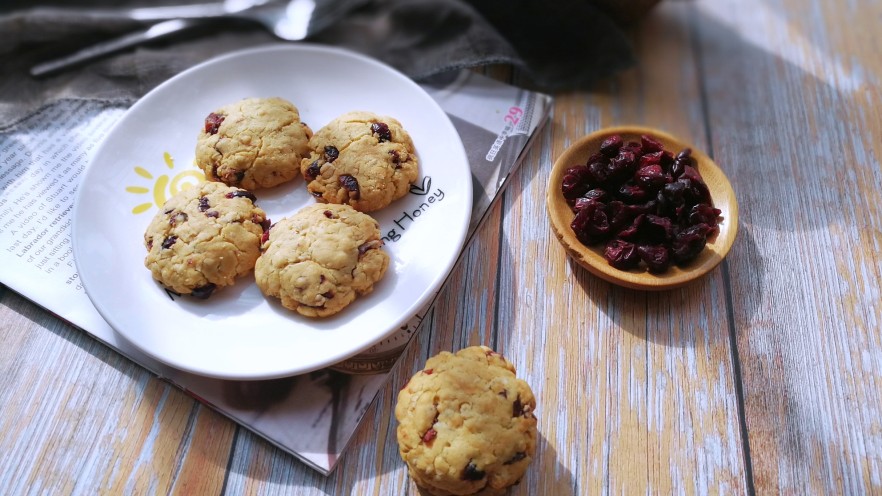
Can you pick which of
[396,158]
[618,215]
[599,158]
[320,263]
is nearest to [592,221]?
[618,215]

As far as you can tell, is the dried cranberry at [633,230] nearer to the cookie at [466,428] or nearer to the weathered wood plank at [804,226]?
the weathered wood plank at [804,226]

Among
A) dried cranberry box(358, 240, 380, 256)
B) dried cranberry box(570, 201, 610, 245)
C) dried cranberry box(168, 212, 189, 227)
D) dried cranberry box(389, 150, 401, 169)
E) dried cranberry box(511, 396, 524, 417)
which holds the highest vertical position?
dried cranberry box(389, 150, 401, 169)

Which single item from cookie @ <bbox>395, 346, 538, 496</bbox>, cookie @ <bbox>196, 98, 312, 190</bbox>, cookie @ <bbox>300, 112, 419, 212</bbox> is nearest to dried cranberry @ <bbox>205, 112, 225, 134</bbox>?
cookie @ <bbox>196, 98, 312, 190</bbox>

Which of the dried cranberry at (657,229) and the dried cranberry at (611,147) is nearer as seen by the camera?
the dried cranberry at (657,229)

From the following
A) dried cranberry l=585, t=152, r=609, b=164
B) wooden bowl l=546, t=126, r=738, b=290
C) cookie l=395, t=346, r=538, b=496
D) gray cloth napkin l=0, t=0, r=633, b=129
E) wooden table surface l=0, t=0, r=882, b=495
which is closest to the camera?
cookie l=395, t=346, r=538, b=496

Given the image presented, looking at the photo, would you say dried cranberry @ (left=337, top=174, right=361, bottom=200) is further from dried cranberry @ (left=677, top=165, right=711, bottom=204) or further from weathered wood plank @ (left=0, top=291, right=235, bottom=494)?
dried cranberry @ (left=677, top=165, right=711, bottom=204)

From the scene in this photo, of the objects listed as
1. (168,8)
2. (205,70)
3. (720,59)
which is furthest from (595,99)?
(168,8)

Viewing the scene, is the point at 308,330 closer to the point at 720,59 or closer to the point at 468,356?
the point at 468,356

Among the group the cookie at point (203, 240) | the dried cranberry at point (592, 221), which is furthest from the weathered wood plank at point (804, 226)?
the cookie at point (203, 240)
